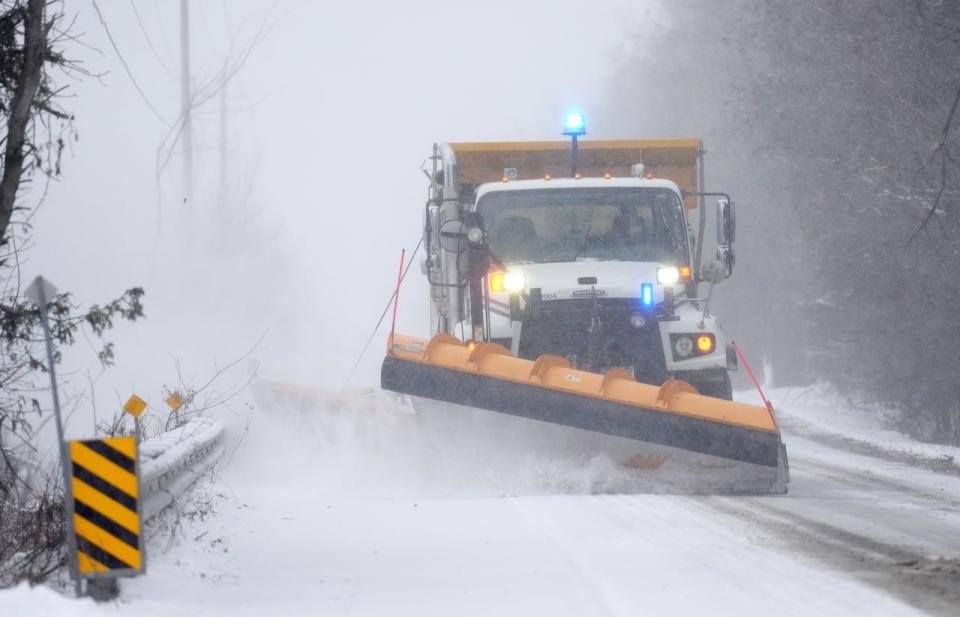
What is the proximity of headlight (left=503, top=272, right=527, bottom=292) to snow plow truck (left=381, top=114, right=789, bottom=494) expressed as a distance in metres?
0.01

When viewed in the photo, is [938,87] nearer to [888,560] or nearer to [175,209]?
[888,560]

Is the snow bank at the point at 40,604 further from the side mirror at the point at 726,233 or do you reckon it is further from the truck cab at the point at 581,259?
the side mirror at the point at 726,233

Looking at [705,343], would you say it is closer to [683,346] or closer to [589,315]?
[683,346]

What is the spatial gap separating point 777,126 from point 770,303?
36.7 ft

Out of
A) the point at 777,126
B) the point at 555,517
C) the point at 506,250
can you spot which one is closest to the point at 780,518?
the point at 555,517

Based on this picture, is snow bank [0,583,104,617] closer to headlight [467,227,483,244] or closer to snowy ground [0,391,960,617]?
snowy ground [0,391,960,617]

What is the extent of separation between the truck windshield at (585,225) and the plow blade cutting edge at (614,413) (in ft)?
4.46

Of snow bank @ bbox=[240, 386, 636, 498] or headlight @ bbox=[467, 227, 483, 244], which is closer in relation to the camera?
snow bank @ bbox=[240, 386, 636, 498]

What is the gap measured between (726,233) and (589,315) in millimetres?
1726

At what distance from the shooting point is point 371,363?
120 ft

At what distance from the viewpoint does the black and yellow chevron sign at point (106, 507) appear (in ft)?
17.1

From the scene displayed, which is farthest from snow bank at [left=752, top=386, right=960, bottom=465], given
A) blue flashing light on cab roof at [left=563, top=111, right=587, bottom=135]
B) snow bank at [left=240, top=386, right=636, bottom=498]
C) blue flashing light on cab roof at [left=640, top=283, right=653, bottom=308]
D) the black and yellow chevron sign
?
the black and yellow chevron sign

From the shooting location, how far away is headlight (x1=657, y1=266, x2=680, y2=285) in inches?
397

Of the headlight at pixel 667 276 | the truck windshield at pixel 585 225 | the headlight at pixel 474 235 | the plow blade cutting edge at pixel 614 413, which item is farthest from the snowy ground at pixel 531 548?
the headlight at pixel 667 276
